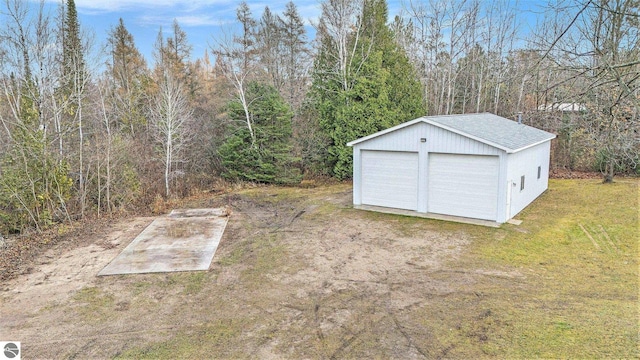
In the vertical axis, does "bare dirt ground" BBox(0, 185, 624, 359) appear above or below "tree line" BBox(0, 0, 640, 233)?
below

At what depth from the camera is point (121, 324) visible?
5500 millimetres

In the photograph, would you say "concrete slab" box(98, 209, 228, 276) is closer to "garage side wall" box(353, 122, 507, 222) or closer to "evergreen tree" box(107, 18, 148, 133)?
"garage side wall" box(353, 122, 507, 222)

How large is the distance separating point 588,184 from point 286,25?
688 inches

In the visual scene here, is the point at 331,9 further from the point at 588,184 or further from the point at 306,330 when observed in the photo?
the point at 306,330

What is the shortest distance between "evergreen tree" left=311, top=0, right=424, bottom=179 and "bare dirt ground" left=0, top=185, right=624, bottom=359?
7.63 m

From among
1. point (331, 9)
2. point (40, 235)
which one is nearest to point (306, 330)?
point (40, 235)

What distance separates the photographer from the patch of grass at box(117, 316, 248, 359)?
15.4ft

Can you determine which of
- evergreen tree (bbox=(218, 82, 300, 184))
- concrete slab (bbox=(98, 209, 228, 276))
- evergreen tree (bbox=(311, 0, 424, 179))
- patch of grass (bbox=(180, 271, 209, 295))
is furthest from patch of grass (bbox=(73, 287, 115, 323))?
evergreen tree (bbox=(311, 0, 424, 179))

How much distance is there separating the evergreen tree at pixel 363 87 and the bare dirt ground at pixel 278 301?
25.0 ft

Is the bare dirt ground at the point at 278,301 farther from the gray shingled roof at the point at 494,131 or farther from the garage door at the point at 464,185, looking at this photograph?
the gray shingled roof at the point at 494,131

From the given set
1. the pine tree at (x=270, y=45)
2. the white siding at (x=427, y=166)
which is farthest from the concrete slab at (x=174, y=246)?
the pine tree at (x=270, y=45)

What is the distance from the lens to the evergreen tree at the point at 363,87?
1636 centimetres

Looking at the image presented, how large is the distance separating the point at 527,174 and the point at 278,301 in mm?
8794

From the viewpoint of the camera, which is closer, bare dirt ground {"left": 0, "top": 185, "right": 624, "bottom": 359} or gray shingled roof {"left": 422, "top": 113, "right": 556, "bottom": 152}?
bare dirt ground {"left": 0, "top": 185, "right": 624, "bottom": 359}
